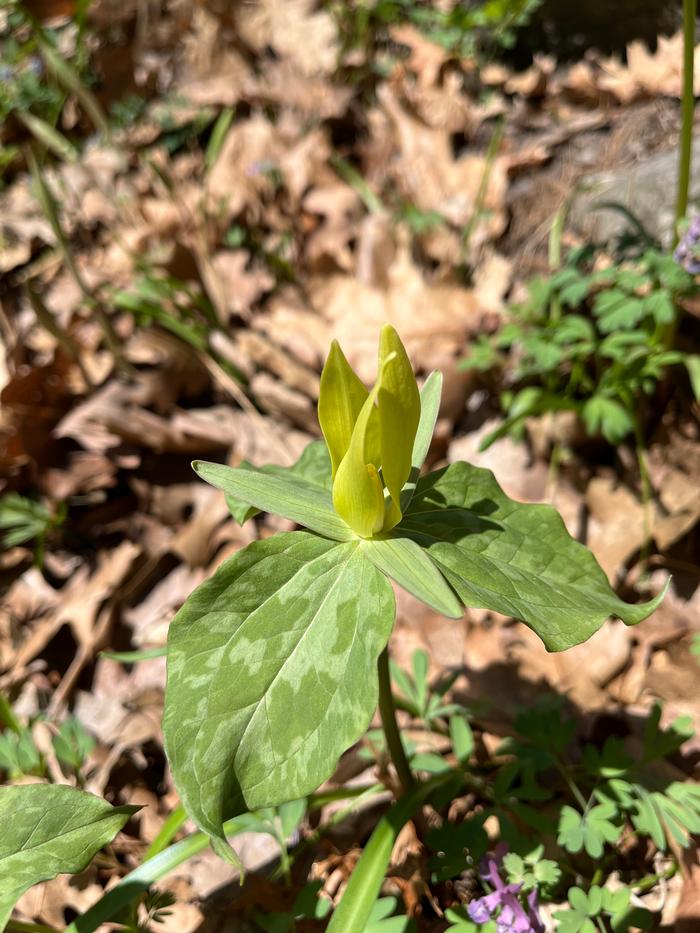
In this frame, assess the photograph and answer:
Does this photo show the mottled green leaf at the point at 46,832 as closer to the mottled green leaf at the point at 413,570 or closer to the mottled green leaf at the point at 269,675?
the mottled green leaf at the point at 269,675

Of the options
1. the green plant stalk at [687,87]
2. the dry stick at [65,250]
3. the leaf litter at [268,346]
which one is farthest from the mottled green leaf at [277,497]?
the dry stick at [65,250]

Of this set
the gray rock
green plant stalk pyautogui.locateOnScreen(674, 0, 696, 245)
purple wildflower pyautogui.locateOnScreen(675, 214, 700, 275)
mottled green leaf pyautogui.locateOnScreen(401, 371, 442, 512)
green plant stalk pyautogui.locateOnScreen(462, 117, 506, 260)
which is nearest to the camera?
mottled green leaf pyautogui.locateOnScreen(401, 371, 442, 512)

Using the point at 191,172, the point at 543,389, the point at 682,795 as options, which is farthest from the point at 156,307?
the point at 682,795

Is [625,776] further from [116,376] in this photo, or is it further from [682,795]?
[116,376]

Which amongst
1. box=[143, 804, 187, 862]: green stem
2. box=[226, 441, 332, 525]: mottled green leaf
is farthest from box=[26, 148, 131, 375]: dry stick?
box=[143, 804, 187, 862]: green stem

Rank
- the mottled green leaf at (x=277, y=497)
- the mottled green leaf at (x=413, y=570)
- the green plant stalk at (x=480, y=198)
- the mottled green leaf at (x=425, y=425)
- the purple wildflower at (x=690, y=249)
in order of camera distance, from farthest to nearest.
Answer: the green plant stalk at (x=480, y=198) < the purple wildflower at (x=690, y=249) < the mottled green leaf at (x=425, y=425) < the mottled green leaf at (x=277, y=497) < the mottled green leaf at (x=413, y=570)

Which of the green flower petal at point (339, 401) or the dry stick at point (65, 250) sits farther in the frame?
the dry stick at point (65, 250)

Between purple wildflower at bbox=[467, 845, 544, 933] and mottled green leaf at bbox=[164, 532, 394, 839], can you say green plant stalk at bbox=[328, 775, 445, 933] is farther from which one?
mottled green leaf at bbox=[164, 532, 394, 839]
